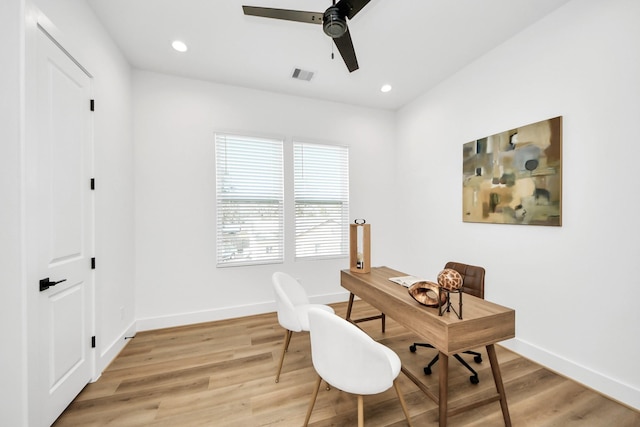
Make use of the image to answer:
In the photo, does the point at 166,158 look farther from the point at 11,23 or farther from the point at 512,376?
the point at 512,376

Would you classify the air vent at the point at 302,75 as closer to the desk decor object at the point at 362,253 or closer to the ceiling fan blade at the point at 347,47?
the ceiling fan blade at the point at 347,47

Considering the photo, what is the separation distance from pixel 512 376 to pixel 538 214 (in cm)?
147

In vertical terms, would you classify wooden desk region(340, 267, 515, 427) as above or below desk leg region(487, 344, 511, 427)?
above

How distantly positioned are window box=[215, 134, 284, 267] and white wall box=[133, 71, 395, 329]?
109mm

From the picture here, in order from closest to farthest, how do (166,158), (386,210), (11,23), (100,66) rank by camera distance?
A: (11,23) < (100,66) < (166,158) < (386,210)

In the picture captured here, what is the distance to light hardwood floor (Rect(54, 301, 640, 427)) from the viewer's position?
167cm

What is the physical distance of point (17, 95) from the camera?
1363mm

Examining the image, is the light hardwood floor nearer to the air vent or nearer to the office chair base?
the office chair base

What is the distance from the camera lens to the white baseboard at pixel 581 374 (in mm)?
1777

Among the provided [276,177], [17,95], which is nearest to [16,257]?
[17,95]

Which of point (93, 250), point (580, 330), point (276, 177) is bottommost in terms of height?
point (580, 330)

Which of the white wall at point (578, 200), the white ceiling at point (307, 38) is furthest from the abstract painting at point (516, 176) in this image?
the white ceiling at point (307, 38)

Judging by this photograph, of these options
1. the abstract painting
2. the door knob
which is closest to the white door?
the door knob

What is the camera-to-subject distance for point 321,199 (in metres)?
3.79
